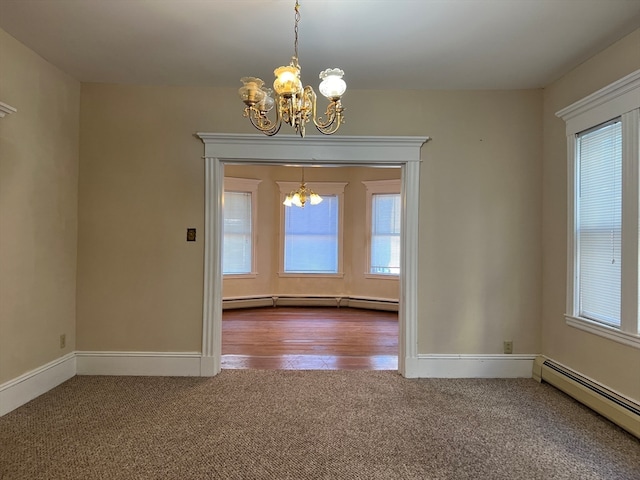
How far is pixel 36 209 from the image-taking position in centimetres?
281

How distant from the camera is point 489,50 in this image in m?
2.63

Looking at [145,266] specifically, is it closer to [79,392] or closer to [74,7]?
[79,392]

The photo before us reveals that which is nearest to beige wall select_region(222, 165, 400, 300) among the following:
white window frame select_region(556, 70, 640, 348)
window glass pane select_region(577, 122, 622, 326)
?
window glass pane select_region(577, 122, 622, 326)

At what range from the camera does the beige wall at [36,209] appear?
101 inches

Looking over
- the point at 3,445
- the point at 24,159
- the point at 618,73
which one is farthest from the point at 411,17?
the point at 3,445

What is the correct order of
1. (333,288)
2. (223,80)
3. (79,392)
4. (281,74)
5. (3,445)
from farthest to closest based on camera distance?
(333,288) → (223,80) → (79,392) → (3,445) → (281,74)

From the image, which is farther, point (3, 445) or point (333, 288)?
point (333, 288)

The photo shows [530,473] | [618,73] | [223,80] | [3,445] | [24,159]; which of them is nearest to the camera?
[530,473]

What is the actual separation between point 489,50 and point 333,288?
518 centimetres

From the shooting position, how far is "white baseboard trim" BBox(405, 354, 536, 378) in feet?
10.8

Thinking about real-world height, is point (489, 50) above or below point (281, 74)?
above

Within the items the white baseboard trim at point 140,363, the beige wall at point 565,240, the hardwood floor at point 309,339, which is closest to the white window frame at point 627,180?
the beige wall at point 565,240

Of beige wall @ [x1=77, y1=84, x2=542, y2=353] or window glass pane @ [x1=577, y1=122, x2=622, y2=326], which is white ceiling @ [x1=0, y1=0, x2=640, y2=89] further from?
window glass pane @ [x1=577, y1=122, x2=622, y2=326]

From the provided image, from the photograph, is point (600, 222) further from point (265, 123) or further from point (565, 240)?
point (265, 123)
